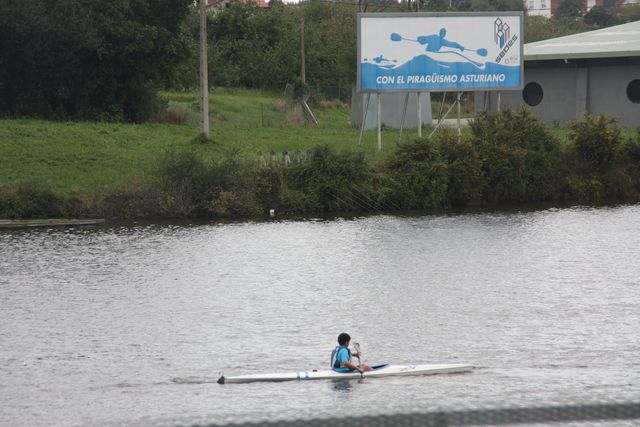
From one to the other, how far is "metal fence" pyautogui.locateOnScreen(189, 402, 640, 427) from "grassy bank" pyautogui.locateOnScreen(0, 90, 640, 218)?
129ft

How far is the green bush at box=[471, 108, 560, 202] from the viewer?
50.5m

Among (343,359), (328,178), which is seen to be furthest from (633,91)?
(343,359)

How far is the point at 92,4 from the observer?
60.2 meters

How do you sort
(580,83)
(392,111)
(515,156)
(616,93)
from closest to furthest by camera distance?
1. (515,156)
2. (616,93)
3. (580,83)
4. (392,111)

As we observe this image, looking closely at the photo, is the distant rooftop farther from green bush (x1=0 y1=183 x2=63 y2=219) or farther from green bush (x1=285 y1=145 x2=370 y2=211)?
green bush (x1=0 y1=183 x2=63 y2=219)

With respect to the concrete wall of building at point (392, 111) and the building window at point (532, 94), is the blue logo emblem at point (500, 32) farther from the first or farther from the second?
the building window at point (532, 94)

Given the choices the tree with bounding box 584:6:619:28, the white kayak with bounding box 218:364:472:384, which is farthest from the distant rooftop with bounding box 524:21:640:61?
Result: the tree with bounding box 584:6:619:28

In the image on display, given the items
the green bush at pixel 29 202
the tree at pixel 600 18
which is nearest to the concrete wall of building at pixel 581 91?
the green bush at pixel 29 202

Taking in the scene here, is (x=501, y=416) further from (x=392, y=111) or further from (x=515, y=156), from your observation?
(x=392, y=111)

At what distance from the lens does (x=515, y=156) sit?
165ft

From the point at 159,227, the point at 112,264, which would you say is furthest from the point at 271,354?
the point at 159,227

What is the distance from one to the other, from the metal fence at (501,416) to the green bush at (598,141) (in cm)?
4596

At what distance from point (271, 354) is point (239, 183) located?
23.5m

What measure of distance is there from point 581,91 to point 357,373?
4741 cm
